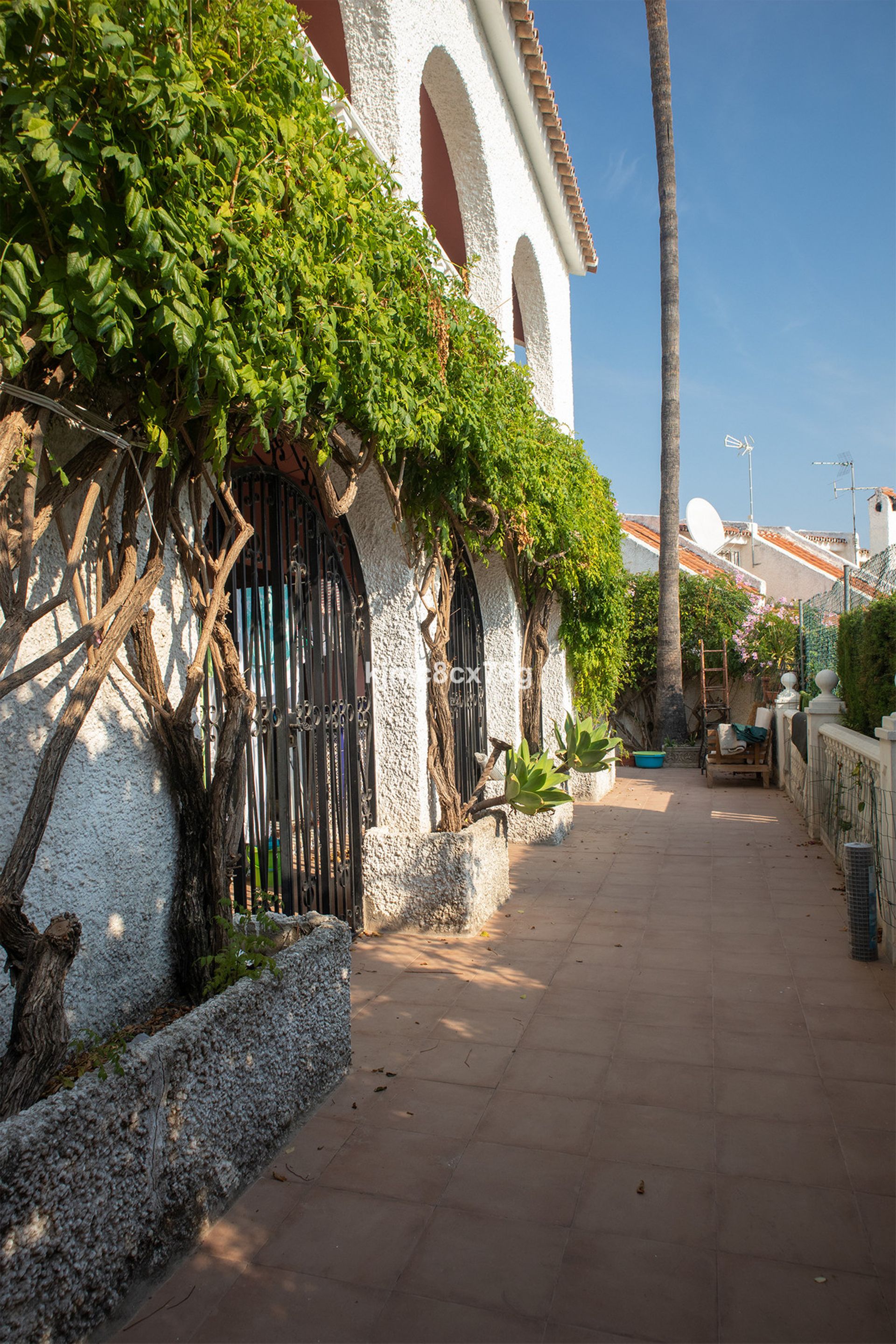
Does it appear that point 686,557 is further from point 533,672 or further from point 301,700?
point 301,700

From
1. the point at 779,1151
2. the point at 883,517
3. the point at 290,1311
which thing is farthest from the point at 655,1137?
the point at 883,517

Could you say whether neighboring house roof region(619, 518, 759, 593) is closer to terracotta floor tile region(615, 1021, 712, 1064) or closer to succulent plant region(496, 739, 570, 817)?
succulent plant region(496, 739, 570, 817)

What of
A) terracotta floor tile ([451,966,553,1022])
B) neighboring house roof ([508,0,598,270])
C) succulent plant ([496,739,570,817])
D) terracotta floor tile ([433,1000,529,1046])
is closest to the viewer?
terracotta floor tile ([433,1000,529,1046])

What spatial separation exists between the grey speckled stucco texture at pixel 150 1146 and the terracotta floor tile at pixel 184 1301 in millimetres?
56

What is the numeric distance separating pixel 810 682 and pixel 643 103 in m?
9.48

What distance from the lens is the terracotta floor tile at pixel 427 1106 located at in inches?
116

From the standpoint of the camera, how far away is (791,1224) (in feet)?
7.84

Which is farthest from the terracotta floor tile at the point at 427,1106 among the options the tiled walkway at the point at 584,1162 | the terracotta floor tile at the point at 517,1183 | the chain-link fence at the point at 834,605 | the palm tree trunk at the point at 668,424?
the palm tree trunk at the point at 668,424

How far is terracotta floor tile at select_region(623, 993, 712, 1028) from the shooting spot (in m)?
3.79

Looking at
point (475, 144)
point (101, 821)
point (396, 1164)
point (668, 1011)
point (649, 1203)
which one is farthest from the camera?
point (475, 144)

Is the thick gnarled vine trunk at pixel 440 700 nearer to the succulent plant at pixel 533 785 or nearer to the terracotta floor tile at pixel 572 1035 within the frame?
the succulent plant at pixel 533 785

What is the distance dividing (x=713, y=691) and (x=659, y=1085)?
41.2 feet

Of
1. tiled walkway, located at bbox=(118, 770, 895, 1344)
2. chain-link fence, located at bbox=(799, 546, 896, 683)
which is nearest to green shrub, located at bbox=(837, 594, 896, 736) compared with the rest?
chain-link fence, located at bbox=(799, 546, 896, 683)

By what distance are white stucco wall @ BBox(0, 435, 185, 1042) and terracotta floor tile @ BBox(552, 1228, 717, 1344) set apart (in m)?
1.70
